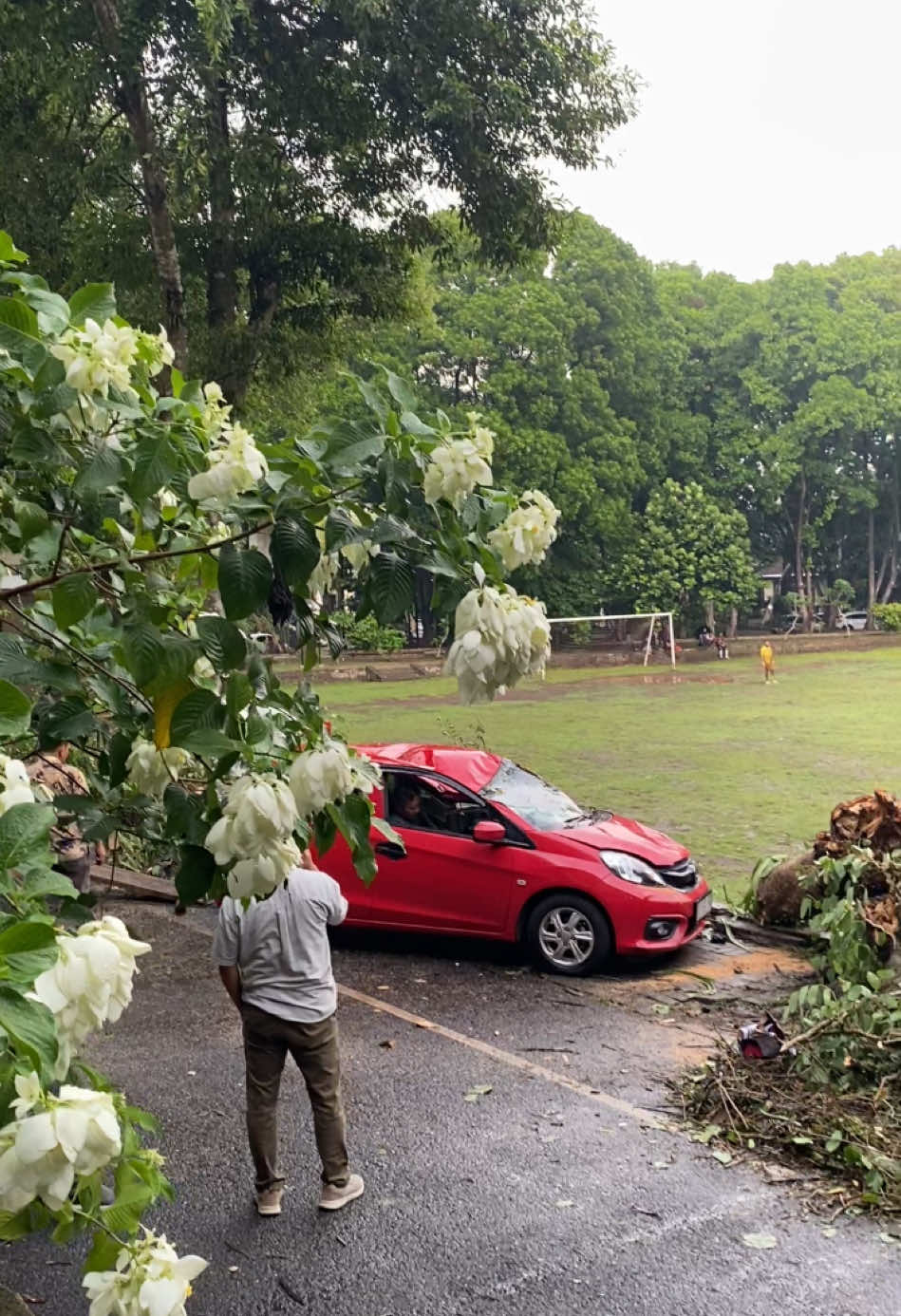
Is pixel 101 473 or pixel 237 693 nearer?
pixel 101 473

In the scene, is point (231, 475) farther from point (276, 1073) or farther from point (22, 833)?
point (276, 1073)

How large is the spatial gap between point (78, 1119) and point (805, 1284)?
12.8ft

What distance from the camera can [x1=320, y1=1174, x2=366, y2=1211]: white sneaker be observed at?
499 centimetres

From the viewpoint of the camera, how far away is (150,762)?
2.54 metres

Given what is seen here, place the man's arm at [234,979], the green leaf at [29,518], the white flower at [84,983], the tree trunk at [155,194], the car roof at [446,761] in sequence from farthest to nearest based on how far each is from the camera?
the tree trunk at [155,194], the car roof at [446,761], the man's arm at [234,979], the green leaf at [29,518], the white flower at [84,983]

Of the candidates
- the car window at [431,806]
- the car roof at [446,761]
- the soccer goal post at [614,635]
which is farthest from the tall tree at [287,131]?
the soccer goal post at [614,635]

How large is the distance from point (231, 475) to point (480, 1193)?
416 centimetres

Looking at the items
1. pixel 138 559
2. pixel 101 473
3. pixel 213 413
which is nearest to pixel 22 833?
pixel 101 473

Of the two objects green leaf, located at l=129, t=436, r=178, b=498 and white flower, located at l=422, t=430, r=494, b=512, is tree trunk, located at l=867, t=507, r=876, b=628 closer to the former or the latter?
white flower, located at l=422, t=430, r=494, b=512

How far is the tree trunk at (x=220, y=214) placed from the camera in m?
13.3

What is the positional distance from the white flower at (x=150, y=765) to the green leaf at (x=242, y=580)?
57cm

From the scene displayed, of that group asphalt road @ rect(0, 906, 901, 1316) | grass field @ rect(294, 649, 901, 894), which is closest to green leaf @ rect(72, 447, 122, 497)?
asphalt road @ rect(0, 906, 901, 1316)

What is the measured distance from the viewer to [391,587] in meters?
2.17

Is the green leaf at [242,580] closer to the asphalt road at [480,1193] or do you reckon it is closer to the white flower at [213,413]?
the white flower at [213,413]
